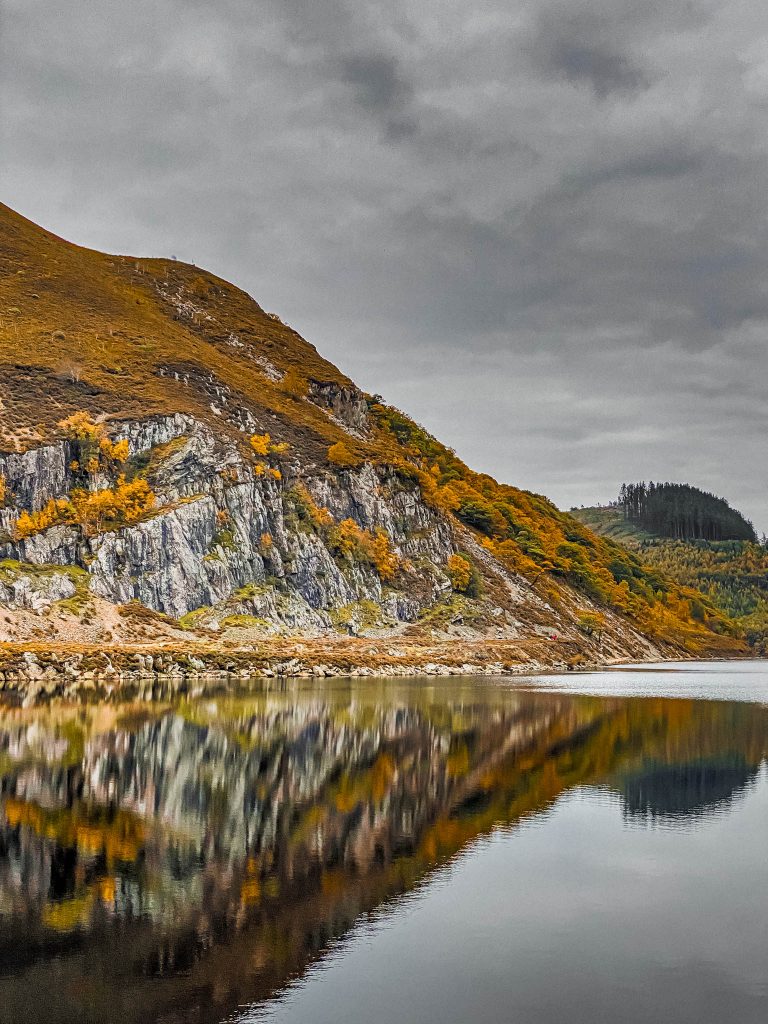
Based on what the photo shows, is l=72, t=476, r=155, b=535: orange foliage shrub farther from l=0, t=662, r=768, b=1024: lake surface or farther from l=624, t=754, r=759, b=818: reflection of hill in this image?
l=624, t=754, r=759, b=818: reflection of hill

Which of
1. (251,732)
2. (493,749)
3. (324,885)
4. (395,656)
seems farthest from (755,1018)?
(395,656)

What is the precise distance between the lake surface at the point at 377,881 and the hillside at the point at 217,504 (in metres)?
63.8

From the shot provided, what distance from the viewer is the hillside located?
4144 inches

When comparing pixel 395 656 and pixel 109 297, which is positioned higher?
pixel 109 297

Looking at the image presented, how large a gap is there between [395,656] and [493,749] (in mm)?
70313

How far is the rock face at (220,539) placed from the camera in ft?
347

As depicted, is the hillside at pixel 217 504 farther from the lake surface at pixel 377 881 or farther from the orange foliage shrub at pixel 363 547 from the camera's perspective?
the lake surface at pixel 377 881

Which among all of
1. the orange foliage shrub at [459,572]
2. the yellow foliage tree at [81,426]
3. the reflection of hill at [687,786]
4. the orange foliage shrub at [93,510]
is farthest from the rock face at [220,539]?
the reflection of hill at [687,786]

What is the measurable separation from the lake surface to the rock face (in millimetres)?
72546

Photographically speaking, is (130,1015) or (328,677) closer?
(130,1015)

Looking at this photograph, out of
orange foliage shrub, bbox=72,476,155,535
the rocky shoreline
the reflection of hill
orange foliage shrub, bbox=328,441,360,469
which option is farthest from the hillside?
the reflection of hill

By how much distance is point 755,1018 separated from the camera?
11156 millimetres

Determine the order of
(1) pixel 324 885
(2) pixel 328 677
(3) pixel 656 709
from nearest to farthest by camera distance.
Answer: (1) pixel 324 885, (3) pixel 656 709, (2) pixel 328 677

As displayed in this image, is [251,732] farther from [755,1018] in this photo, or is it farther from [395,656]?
[395,656]
